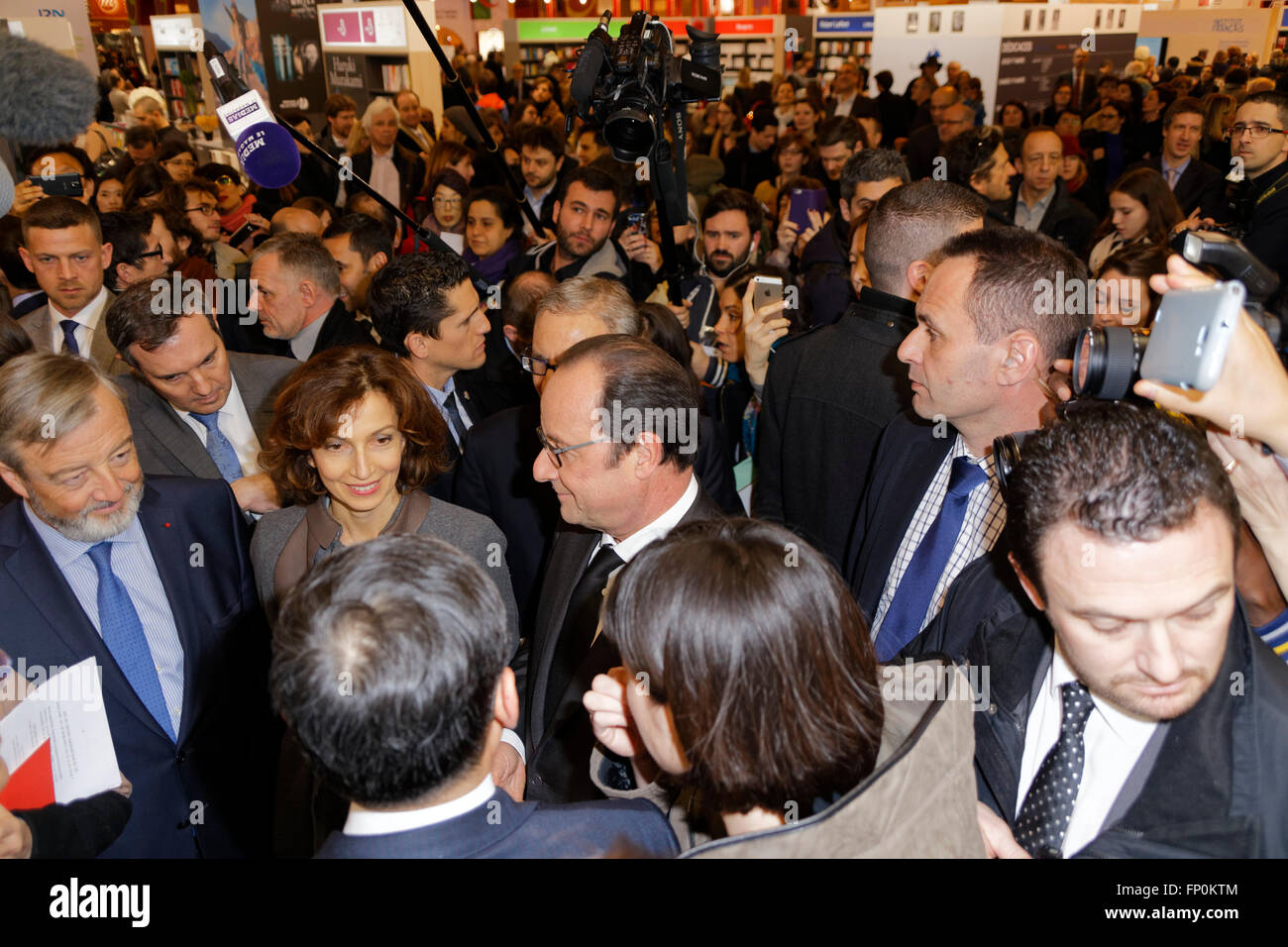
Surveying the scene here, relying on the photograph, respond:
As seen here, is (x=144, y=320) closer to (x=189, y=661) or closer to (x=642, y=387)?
(x=189, y=661)

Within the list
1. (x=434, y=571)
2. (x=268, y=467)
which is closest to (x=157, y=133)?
(x=268, y=467)

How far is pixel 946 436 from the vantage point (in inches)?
89.6

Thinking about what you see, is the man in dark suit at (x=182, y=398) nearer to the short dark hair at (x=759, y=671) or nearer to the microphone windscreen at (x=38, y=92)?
the microphone windscreen at (x=38, y=92)

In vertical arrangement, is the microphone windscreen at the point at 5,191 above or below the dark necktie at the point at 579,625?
above

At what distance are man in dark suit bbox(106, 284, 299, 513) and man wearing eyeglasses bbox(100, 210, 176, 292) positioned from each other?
1.60 metres

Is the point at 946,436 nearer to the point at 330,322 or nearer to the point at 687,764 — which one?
the point at 687,764

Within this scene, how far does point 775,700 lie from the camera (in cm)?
117

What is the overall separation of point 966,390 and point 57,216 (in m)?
3.53

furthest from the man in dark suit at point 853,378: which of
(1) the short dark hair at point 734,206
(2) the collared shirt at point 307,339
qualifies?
(2) the collared shirt at point 307,339

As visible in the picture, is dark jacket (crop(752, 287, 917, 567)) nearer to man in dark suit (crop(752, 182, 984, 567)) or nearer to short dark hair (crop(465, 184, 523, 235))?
man in dark suit (crop(752, 182, 984, 567))

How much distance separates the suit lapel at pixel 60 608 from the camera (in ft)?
6.39

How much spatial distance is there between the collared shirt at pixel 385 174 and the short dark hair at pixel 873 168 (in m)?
4.39

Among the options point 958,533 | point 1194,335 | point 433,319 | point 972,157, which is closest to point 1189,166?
point 972,157

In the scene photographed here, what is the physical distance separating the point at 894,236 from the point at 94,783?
A: 2495 millimetres
